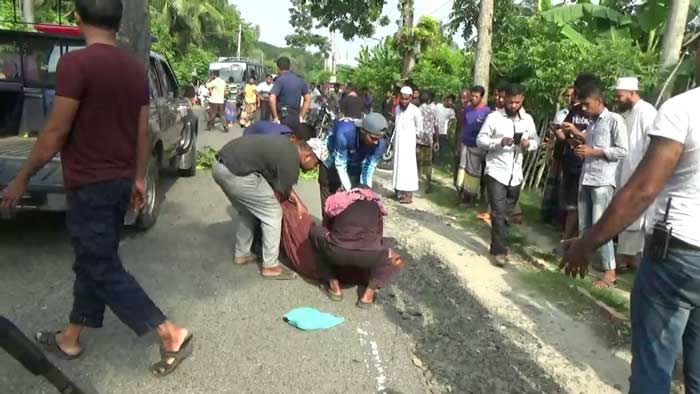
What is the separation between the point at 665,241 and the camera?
7.11ft

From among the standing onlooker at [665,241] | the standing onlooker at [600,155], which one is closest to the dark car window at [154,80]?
the standing onlooker at [600,155]

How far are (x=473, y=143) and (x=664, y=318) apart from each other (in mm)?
5862

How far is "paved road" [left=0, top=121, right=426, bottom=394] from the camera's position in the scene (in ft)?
10.4

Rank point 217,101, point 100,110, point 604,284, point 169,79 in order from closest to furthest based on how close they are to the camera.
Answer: point 100,110 → point 604,284 → point 169,79 → point 217,101

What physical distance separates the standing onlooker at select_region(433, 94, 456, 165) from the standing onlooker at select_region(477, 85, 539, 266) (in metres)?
5.36

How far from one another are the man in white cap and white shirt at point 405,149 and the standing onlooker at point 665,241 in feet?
20.5

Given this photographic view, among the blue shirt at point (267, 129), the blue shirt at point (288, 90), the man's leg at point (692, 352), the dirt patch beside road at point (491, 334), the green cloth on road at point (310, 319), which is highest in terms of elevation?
the blue shirt at point (288, 90)

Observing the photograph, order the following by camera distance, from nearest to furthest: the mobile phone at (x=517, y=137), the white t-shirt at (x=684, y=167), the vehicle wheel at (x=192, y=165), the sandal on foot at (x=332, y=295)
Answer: the white t-shirt at (x=684, y=167)
the sandal on foot at (x=332, y=295)
the mobile phone at (x=517, y=137)
the vehicle wheel at (x=192, y=165)

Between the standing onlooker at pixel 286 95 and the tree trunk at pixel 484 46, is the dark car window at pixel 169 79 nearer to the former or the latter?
the standing onlooker at pixel 286 95

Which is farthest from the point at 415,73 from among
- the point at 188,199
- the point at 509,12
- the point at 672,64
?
the point at 188,199

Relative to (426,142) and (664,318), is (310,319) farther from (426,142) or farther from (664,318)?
(426,142)

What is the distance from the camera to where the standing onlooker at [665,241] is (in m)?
2.11

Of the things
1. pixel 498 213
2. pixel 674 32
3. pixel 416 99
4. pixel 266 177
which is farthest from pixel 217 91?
pixel 266 177

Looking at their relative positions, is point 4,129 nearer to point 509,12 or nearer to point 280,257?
point 280,257
